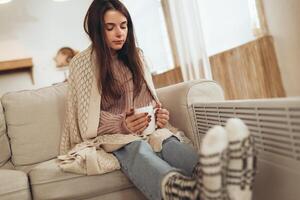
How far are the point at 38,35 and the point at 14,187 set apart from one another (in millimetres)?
3717

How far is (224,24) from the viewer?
→ 7.82 ft

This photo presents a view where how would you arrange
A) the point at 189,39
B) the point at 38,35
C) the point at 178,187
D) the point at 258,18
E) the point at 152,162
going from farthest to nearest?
the point at 38,35
the point at 189,39
the point at 258,18
the point at 152,162
the point at 178,187

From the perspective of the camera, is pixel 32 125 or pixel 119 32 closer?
pixel 119 32

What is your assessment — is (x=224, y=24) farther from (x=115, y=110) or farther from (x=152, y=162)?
(x=152, y=162)

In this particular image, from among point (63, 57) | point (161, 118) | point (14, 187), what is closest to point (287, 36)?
point (161, 118)

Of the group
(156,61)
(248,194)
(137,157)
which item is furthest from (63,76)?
(248,194)

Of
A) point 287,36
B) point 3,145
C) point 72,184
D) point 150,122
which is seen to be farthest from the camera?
point 287,36

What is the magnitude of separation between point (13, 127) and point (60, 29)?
10.8 feet

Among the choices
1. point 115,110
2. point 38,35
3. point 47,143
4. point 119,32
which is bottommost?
point 47,143

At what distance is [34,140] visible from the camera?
150 cm

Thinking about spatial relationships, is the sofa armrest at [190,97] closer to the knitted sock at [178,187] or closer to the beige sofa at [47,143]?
the beige sofa at [47,143]

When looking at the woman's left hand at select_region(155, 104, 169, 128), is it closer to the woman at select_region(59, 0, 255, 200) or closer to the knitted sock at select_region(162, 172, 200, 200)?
the woman at select_region(59, 0, 255, 200)

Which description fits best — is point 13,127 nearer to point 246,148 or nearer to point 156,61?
point 246,148

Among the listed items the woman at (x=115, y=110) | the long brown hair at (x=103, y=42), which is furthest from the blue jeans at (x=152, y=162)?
the long brown hair at (x=103, y=42)
